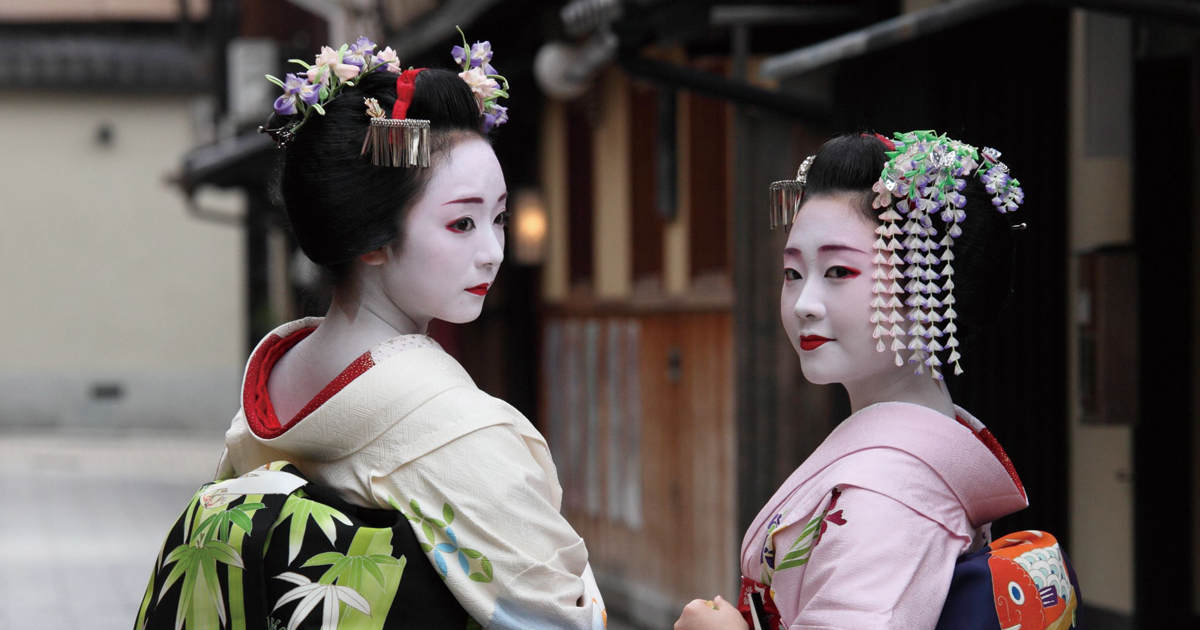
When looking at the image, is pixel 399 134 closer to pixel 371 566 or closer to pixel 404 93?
pixel 404 93

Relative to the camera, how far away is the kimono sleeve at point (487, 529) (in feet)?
7.57

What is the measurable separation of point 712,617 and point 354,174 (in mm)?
989

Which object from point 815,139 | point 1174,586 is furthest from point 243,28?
point 1174,586

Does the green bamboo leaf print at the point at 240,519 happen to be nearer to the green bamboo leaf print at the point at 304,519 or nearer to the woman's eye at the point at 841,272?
the green bamboo leaf print at the point at 304,519

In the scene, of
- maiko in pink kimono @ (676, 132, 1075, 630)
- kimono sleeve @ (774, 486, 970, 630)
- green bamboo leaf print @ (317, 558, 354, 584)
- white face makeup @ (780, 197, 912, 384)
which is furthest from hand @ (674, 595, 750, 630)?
green bamboo leaf print @ (317, 558, 354, 584)

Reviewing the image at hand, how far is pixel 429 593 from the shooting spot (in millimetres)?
2332

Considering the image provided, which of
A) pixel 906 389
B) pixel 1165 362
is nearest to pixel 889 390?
pixel 906 389

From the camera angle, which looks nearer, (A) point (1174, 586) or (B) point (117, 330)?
(A) point (1174, 586)

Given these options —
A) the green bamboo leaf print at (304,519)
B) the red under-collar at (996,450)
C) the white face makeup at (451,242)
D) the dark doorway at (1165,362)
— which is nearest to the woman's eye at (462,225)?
the white face makeup at (451,242)

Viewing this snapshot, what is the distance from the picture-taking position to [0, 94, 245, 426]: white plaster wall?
22.4 m

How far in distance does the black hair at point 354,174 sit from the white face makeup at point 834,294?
666 mm

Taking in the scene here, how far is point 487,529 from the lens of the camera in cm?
230

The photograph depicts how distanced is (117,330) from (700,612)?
22.0 metres

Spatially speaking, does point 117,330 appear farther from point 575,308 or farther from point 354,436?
point 354,436
